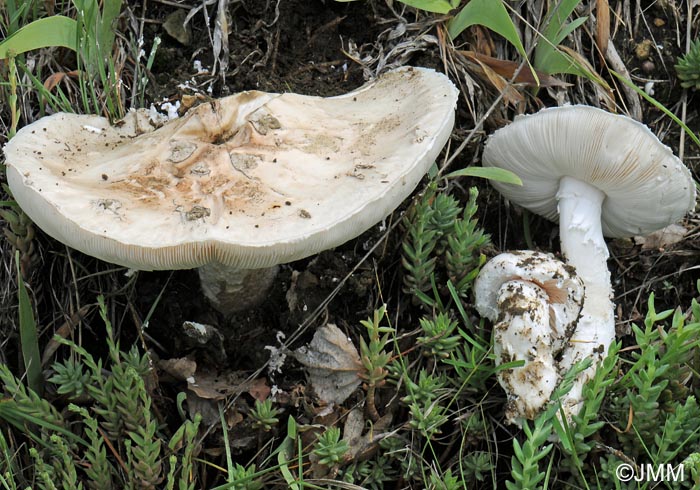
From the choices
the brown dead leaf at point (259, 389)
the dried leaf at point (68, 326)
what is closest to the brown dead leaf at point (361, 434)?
the brown dead leaf at point (259, 389)

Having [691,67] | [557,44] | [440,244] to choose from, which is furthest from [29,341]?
[691,67]

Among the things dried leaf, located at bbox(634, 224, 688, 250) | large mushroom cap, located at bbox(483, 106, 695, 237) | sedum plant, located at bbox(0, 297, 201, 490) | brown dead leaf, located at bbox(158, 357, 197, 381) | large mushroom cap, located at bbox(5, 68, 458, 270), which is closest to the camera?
large mushroom cap, located at bbox(5, 68, 458, 270)

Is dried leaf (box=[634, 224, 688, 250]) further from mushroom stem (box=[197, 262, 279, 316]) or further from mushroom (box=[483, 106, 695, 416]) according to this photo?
mushroom stem (box=[197, 262, 279, 316])

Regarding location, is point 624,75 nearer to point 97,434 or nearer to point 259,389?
point 259,389

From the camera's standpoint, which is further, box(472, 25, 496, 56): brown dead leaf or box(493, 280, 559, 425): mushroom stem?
box(472, 25, 496, 56): brown dead leaf

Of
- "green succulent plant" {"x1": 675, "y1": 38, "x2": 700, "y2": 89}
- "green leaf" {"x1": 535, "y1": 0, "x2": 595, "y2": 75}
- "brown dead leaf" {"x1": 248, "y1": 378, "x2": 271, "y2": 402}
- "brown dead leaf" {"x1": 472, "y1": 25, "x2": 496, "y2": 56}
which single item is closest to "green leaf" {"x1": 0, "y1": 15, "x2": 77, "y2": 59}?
"brown dead leaf" {"x1": 248, "y1": 378, "x2": 271, "y2": 402}

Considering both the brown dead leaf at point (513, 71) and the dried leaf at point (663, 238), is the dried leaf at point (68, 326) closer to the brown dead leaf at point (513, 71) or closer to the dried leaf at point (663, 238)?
the brown dead leaf at point (513, 71)
